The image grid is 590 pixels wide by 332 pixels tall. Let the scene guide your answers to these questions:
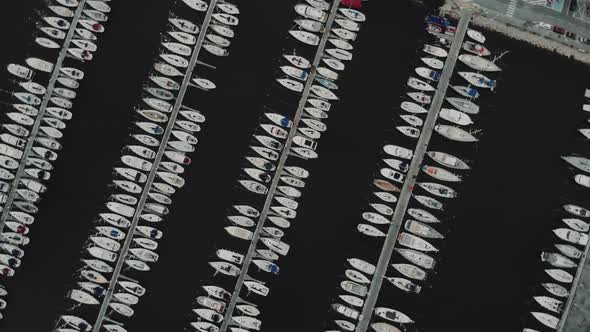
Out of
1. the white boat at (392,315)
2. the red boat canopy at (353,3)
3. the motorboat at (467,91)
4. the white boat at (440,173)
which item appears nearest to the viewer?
the white boat at (392,315)

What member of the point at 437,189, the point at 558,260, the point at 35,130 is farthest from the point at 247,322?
the point at 558,260

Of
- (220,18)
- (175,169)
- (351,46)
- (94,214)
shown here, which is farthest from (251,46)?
(94,214)

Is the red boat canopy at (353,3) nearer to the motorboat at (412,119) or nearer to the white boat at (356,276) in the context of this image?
the motorboat at (412,119)

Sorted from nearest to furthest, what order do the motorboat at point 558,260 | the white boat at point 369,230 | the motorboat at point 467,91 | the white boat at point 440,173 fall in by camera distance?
the motorboat at point 558,260 < the white boat at point 369,230 < the white boat at point 440,173 < the motorboat at point 467,91

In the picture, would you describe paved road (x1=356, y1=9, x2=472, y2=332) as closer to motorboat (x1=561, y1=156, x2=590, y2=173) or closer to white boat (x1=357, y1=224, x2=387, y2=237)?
white boat (x1=357, y1=224, x2=387, y2=237)

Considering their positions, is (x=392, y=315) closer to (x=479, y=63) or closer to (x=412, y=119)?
A: (x=412, y=119)

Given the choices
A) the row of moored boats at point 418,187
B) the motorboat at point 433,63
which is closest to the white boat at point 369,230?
the row of moored boats at point 418,187

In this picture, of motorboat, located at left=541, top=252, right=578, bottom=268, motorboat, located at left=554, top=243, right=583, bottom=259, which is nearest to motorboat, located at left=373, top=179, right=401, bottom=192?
motorboat, located at left=541, top=252, right=578, bottom=268
